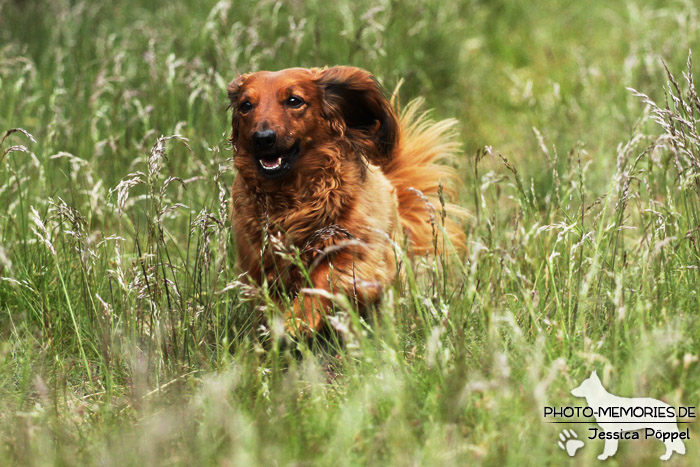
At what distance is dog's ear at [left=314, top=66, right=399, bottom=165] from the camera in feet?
10.4

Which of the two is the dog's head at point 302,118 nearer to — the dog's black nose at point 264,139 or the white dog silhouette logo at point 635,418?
the dog's black nose at point 264,139

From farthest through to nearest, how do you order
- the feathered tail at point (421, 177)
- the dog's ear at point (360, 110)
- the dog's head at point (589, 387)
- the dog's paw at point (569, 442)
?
1. the feathered tail at point (421, 177)
2. the dog's ear at point (360, 110)
3. the dog's head at point (589, 387)
4. the dog's paw at point (569, 442)

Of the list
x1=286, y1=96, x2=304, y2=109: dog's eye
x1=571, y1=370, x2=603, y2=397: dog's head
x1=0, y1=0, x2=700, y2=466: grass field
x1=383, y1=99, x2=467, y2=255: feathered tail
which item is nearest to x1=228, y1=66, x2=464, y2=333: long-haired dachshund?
x1=286, y1=96, x2=304, y2=109: dog's eye

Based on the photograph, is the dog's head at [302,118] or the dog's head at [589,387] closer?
the dog's head at [589,387]

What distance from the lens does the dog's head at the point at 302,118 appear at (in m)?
2.92

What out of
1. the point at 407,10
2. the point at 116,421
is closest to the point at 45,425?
the point at 116,421

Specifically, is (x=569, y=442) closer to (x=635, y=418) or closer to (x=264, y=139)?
(x=635, y=418)

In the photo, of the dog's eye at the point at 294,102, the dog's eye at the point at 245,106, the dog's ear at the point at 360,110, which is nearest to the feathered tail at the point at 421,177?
the dog's ear at the point at 360,110

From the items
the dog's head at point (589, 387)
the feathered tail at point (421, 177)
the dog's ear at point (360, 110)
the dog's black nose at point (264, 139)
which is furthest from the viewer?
the feathered tail at point (421, 177)

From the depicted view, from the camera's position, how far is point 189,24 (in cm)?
594

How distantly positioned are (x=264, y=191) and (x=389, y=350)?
1263 millimetres

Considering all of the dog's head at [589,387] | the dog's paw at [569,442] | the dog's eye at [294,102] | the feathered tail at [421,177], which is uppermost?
the dog's eye at [294,102]

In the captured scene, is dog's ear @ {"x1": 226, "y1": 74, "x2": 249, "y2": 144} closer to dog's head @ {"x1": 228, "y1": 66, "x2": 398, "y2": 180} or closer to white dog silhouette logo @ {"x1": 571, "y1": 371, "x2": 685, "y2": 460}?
dog's head @ {"x1": 228, "y1": 66, "x2": 398, "y2": 180}

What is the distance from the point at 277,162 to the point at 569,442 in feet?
5.24
